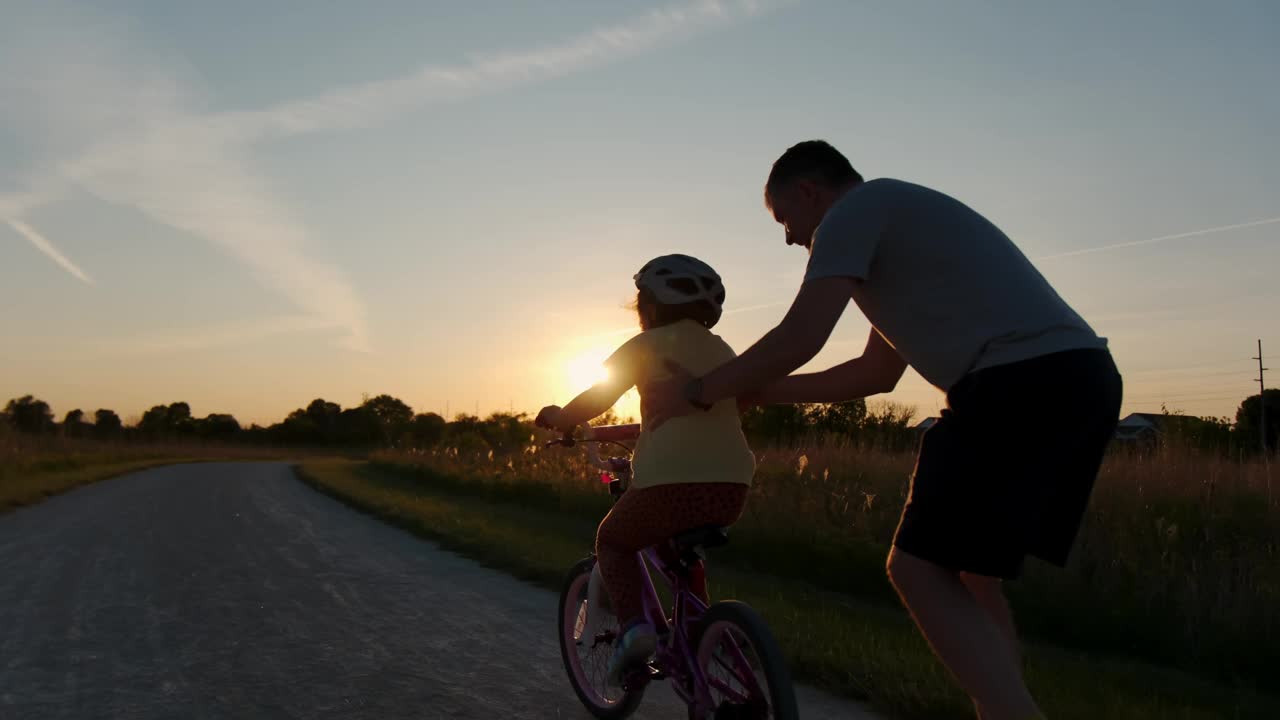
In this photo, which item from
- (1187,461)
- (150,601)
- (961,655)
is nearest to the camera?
(961,655)

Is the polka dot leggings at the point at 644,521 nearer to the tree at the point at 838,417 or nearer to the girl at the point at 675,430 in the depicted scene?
the girl at the point at 675,430

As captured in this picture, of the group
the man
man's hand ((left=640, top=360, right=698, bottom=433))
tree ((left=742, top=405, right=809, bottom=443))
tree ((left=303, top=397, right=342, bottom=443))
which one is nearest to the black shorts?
the man

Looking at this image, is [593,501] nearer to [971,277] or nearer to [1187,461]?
[1187,461]

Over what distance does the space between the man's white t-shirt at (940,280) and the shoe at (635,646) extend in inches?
65.5

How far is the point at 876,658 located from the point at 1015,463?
11.7ft

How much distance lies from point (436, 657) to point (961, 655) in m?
4.07

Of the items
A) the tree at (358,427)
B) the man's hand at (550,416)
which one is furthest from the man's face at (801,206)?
the tree at (358,427)

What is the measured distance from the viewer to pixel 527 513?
51.0ft

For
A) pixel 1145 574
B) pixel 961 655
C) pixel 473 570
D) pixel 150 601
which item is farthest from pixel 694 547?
pixel 473 570

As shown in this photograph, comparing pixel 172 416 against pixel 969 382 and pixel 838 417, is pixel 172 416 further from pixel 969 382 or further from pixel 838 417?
pixel 969 382

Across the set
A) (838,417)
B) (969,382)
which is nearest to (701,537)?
(969,382)

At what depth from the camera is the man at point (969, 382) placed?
7.49 feet

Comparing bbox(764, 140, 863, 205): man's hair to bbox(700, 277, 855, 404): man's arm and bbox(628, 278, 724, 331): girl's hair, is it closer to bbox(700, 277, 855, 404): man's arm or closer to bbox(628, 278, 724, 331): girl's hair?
bbox(700, 277, 855, 404): man's arm

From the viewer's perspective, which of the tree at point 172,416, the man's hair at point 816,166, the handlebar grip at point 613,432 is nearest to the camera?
the man's hair at point 816,166
